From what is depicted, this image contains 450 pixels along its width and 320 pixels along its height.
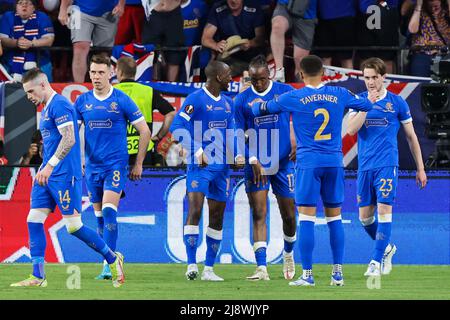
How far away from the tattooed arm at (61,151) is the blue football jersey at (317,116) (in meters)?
1.97

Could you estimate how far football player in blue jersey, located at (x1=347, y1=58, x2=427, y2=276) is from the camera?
14.1 m

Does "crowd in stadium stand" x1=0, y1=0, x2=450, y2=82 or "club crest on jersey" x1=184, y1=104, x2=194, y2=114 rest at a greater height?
"crowd in stadium stand" x1=0, y1=0, x2=450, y2=82

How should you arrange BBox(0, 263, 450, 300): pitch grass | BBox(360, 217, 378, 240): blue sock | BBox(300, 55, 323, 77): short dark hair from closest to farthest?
BBox(0, 263, 450, 300): pitch grass < BBox(300, 55, 323, 77): short dark hair < BBox(360, 217, 378, 240): blue sock

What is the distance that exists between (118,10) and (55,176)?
6.13 m

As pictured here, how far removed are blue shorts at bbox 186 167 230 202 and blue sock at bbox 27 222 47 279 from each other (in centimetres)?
203

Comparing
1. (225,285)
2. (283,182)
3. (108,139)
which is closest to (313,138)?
(283,182)

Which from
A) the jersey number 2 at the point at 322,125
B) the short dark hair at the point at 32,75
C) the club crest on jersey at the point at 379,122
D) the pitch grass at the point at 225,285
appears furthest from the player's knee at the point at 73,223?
the club crest on jersey at the point at 379,122

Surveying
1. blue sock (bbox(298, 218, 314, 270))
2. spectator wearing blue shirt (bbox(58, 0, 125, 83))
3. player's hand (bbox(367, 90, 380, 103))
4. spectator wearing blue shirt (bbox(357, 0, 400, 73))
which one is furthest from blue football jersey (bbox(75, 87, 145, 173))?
spectator wearing blue shirt (bbox(357, 0, 400, 73))

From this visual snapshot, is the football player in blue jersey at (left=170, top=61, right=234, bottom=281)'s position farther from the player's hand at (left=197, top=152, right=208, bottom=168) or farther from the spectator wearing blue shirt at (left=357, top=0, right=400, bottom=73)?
the spectator wearing blue shirt at (left=357, top=0, right=400, bottom=73)

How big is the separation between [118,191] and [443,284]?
3662mm

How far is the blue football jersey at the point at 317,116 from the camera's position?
40.8 feet

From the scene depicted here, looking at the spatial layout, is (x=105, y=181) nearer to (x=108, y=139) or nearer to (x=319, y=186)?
(x=108, y=139)
